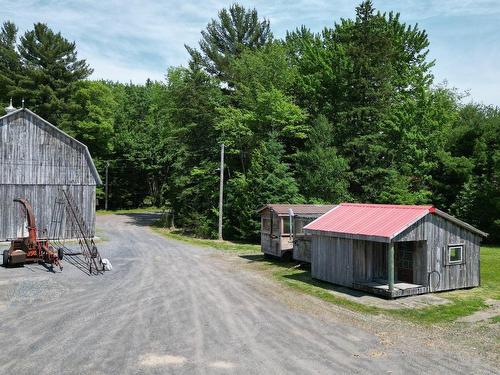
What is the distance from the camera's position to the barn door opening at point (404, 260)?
22.4 metres

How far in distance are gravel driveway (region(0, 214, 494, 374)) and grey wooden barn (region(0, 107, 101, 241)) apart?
1277 cm

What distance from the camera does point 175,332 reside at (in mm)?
14766

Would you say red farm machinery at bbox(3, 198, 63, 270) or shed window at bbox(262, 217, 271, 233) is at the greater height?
shed window at bbox(262, 217, 271, 233)

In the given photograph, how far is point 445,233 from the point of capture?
70.9ft

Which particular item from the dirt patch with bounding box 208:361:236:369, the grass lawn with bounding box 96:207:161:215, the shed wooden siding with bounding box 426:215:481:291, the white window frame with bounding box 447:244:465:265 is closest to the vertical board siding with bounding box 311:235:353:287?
the shed wooden siding with bounding box 426:215:481:291

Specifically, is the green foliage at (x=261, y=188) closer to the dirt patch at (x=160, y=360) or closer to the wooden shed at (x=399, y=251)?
the wooden shed at (x=399, y=251)

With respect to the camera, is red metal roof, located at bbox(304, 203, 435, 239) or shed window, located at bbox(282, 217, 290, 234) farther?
shed window, located at bbox(282, 217, 290, 234)

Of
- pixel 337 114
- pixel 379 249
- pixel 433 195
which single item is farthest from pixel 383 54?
pixel 379 249

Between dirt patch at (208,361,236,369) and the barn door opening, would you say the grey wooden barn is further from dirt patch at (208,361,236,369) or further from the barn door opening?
dirt patch at (208,361,236,369)

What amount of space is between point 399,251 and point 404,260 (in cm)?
50

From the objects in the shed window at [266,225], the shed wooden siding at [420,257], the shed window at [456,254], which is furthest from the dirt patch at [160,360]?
the shed window at [266,225]

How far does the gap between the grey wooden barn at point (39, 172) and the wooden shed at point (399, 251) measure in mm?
22086

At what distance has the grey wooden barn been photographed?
35219 mm

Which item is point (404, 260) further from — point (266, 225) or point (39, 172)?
point (39, 172)
